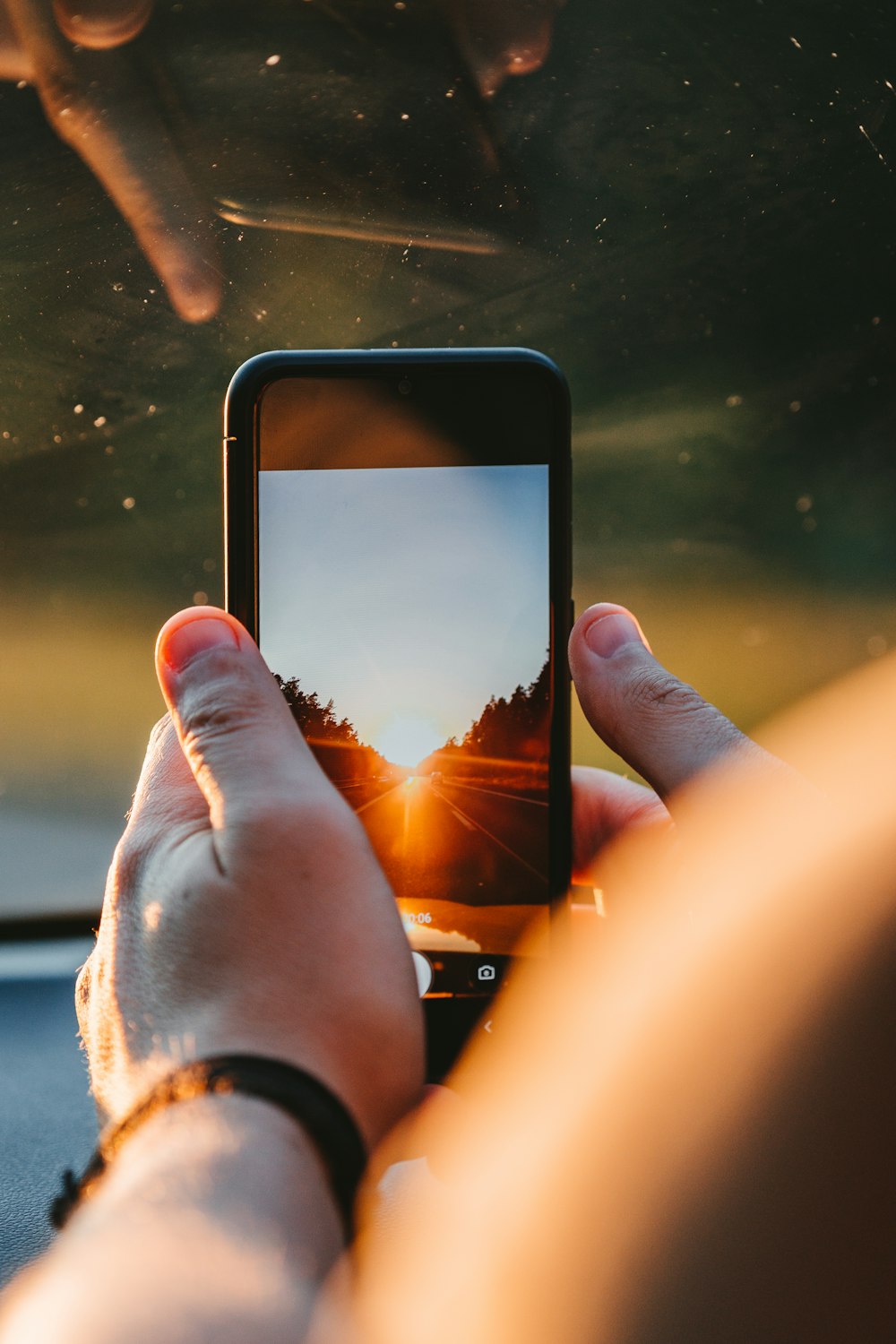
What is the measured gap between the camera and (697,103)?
1.55 metres

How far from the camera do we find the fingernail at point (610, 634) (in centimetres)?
106

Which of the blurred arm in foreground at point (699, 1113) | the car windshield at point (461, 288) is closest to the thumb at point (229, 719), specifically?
the blurred arm in foreground at point (699, 1113)

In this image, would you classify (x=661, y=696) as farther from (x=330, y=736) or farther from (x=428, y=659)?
(x=330, y=736)

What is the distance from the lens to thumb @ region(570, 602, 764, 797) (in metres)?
0.93

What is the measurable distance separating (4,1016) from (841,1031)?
60.2 inches

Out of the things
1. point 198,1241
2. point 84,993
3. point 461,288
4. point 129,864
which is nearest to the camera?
point 198,1241

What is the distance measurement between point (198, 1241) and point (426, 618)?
0.73 m

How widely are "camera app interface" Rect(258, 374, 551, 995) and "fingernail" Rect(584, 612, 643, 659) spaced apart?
6 cm

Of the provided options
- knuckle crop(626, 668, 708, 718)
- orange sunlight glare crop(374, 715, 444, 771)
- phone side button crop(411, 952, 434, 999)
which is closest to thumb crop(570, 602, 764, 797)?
knuckle crop(626, 668, 708, 718)

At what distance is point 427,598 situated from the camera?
111 cm

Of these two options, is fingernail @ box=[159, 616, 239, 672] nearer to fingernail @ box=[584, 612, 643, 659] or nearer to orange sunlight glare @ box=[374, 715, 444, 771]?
orange sunlight glare @ box=[374, 715, 444, 771]

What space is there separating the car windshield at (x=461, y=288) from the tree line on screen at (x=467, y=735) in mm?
513

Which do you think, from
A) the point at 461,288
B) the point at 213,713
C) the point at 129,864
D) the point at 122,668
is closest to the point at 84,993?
the point at 129,864

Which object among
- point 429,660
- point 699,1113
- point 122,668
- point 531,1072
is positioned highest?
point 429,660
